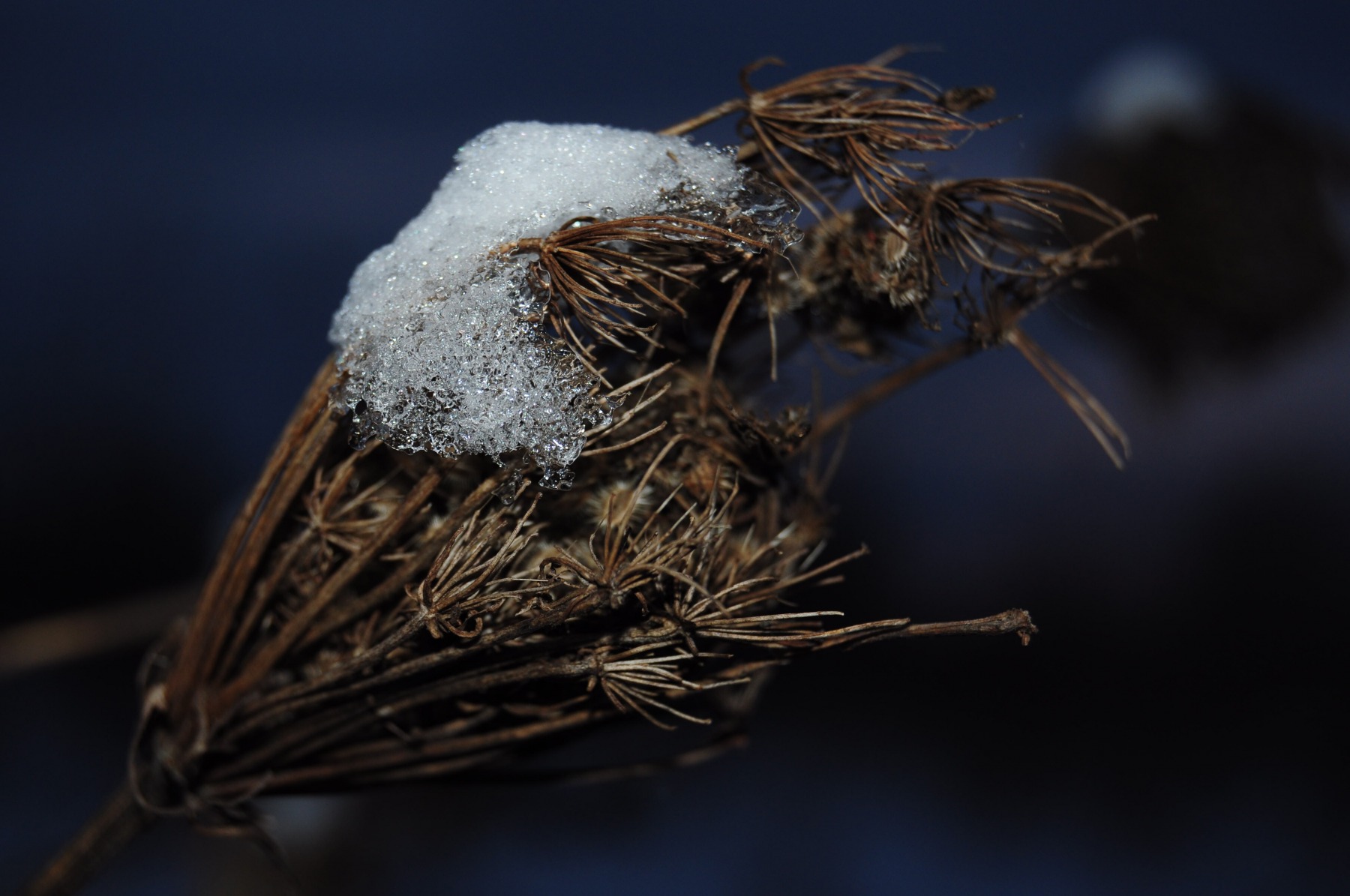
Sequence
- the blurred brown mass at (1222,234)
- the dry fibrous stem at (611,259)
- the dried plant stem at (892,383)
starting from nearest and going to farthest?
the dry fibrous stem at (611,259)
the dried plant stem at (892,383)
the blurred brown mass at (1222,234)

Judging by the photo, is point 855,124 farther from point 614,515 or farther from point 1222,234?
point 1222,234

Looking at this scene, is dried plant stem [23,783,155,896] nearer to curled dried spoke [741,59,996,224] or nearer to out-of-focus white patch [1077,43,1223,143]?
curled dried spoke [741,59,996,224]

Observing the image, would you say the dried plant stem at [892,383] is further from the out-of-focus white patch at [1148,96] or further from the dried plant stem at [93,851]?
the out-of-focus white patch at [1148,96]

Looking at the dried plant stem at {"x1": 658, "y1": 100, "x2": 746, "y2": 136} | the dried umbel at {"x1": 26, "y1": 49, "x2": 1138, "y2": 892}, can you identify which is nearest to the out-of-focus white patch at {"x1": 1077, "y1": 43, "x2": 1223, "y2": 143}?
the dried umbel at {"x1": 26, "y1": 49, "x2": 1138, "y2": 892}

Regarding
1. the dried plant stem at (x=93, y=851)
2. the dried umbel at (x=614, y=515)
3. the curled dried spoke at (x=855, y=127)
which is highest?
the curled dried spoke at (x=855, y=127)

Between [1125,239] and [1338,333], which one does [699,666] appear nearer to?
[1125,239]

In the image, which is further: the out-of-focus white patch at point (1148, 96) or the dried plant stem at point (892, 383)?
the out-of-focus white patch at point (1148, 96)

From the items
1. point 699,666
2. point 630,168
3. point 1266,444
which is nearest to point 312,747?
point 699,666

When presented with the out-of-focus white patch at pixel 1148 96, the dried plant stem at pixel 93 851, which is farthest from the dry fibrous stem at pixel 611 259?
the out-of-focus white patch at pixel 1148 96
